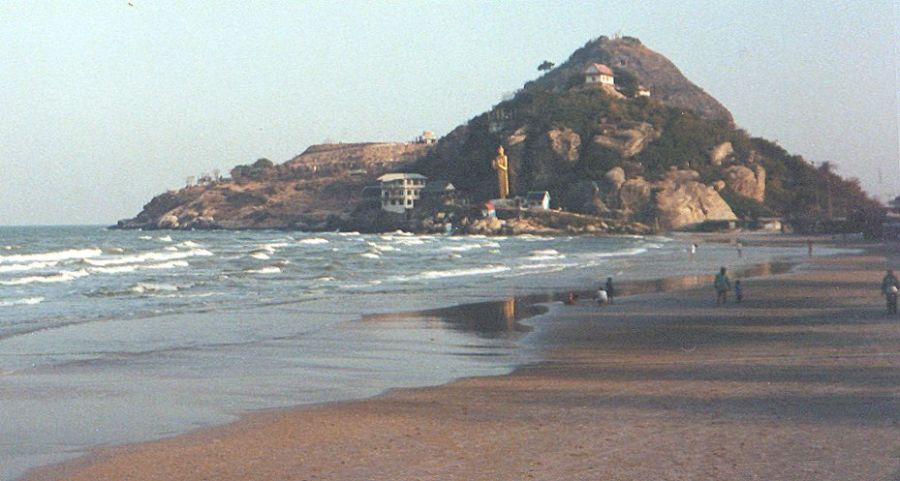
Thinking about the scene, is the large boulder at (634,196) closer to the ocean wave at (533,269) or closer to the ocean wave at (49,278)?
the ocean wave at (533,269)

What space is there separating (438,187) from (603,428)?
12423 centimetres

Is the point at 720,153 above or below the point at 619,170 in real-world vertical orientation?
above

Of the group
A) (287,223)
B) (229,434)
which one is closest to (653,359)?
(229,434)

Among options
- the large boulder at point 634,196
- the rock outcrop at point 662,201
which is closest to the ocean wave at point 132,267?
the rock outcrop at point 662,201

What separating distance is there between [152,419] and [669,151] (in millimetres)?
121229

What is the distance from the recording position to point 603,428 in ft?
35.3

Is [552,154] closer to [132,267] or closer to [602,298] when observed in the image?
[132,267]

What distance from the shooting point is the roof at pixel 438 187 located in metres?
134

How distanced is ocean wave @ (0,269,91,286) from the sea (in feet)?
0.31

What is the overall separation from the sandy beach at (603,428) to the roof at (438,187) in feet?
381

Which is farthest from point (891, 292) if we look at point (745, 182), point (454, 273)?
point (745, 182)

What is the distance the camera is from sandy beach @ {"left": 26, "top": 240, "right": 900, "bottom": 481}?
9.14 metres

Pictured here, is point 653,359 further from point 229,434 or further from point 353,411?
point 229,434

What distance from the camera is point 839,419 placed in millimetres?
10727
